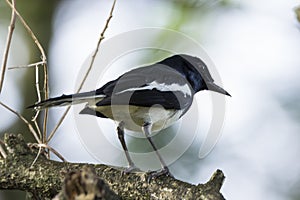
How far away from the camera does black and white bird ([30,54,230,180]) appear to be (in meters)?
3.05

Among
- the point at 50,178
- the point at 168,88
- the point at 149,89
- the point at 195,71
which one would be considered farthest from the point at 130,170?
the point at 195,71

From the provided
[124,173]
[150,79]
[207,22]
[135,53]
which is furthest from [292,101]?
[124,173]

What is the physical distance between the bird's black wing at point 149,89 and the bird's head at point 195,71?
A: 16 centimetres

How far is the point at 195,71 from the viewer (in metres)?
3.76

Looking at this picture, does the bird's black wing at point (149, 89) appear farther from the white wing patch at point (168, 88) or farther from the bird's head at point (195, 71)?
the bird's head at point (195, 71)

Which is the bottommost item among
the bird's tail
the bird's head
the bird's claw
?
the bird's claw

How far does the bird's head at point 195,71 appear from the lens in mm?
3734

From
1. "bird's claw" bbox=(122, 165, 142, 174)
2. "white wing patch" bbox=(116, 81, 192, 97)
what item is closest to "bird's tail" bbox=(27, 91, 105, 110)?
"white wing patch" bbox=(116, 81, 192, 97)

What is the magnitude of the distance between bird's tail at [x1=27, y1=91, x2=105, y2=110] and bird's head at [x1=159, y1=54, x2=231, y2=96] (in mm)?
767

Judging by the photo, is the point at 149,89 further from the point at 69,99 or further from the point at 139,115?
the point at 69,99

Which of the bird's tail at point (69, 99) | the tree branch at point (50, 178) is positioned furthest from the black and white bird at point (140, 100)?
the tree branch at point (50, 178)

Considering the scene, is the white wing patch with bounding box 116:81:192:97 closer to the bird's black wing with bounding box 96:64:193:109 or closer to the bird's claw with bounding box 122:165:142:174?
the bird's black wing with bounding box 96:64:193:109

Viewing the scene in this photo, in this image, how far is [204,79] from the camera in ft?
12.3

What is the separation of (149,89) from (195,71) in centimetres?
61
